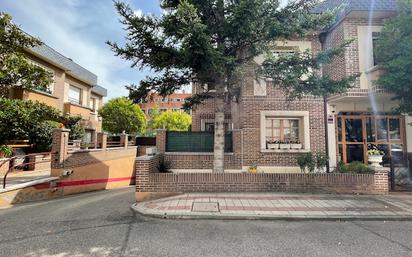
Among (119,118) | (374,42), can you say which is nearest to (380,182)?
(374,42)

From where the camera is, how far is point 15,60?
8.29 m

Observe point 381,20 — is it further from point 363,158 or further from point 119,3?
point 119,3

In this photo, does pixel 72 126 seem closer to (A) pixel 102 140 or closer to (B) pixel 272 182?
(A) pixel 102 140

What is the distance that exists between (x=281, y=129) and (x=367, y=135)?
370cm

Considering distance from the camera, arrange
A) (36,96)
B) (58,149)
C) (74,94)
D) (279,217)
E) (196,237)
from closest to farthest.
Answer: (196,237), (279,217), (58,149), (36,96), (74,94)

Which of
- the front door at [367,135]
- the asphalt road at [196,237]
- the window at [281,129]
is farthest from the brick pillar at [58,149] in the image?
the front door at [367,135]

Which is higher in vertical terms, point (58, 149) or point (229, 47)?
point (229, 47)

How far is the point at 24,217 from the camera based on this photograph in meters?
6.22

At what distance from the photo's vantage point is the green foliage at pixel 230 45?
660cm

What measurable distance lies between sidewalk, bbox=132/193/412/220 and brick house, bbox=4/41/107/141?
11.0 meters

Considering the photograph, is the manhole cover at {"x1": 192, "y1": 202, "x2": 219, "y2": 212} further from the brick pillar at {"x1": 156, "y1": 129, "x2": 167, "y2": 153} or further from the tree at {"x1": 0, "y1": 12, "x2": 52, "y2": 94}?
the tree at {"x1": 0, "y1": 12, "x2": 52, "y2": 94}

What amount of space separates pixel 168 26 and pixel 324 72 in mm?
7411

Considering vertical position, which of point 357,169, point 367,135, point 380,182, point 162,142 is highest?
point 367,135

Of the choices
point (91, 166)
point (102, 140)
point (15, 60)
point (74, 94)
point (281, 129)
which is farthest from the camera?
point (74, 94)
